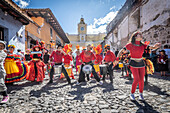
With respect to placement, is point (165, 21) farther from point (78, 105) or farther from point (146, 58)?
point (78, 105)

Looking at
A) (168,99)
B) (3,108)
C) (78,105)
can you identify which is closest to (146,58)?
(168,99)

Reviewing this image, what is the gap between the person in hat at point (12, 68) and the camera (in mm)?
4555

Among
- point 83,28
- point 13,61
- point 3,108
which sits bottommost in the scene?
point 3,108

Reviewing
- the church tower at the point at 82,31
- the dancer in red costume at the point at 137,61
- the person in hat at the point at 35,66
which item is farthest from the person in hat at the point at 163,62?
the church tower at the point at 82,31

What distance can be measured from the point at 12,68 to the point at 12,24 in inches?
195

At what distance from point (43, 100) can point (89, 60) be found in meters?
2.77

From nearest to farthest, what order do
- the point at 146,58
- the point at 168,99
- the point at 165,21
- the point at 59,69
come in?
1. the point at 168,99
2. the point at 146,58
3. the point at 59,69
4. the point at 165,21

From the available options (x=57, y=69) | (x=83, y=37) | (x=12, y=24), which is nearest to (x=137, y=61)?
(x=57, y=69)

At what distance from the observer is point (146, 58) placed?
4559 mm

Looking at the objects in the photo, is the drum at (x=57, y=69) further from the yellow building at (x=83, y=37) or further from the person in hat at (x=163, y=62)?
the yellow building at (x=83, y=37)

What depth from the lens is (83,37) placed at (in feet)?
190

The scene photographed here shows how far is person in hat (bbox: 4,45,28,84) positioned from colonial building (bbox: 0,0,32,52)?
3.25 metres

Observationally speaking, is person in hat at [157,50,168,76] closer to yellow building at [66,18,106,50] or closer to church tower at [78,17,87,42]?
yellow building at [66,18,106,50]

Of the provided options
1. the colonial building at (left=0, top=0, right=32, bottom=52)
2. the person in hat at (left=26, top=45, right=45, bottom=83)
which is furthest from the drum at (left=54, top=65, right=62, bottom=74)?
the colonial building at (left=0, top=0, right=32, bottom=52)
